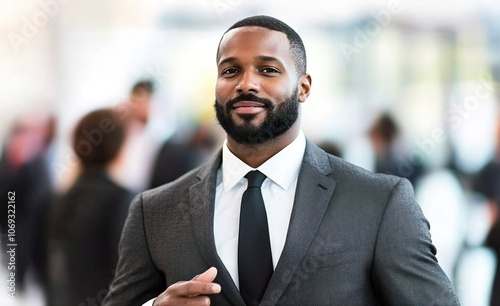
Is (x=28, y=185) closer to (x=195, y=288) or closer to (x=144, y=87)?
(x=144, y=87)

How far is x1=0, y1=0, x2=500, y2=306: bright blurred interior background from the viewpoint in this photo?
8.57 ft

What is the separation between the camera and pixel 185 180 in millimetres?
1814

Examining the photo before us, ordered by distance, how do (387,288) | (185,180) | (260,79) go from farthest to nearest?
(185,180), (260,79), (387,288)

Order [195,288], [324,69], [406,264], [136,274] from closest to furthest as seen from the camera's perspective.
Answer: [195,288]
[406,264]
[136,274]
[324,69]

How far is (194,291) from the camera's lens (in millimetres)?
1409

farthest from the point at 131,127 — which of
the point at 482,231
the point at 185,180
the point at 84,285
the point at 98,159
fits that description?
the point at 482,231

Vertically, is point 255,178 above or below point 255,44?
below

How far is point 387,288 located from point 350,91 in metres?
1.25

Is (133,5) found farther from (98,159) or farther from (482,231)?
(482,231)

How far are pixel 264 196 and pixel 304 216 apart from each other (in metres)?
0.15

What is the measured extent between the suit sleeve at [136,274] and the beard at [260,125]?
374 millimetres

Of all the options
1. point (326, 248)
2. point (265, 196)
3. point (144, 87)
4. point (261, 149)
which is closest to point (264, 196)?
point (265, 196)

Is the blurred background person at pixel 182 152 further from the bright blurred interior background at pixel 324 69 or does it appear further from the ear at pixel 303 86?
the ear at pixel 303 86

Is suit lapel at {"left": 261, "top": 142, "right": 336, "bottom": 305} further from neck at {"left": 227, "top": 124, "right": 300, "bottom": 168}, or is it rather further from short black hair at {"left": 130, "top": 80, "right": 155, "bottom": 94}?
short black hair at {"left": 130, "top": 80, "right": 155, "bottom": 94}
